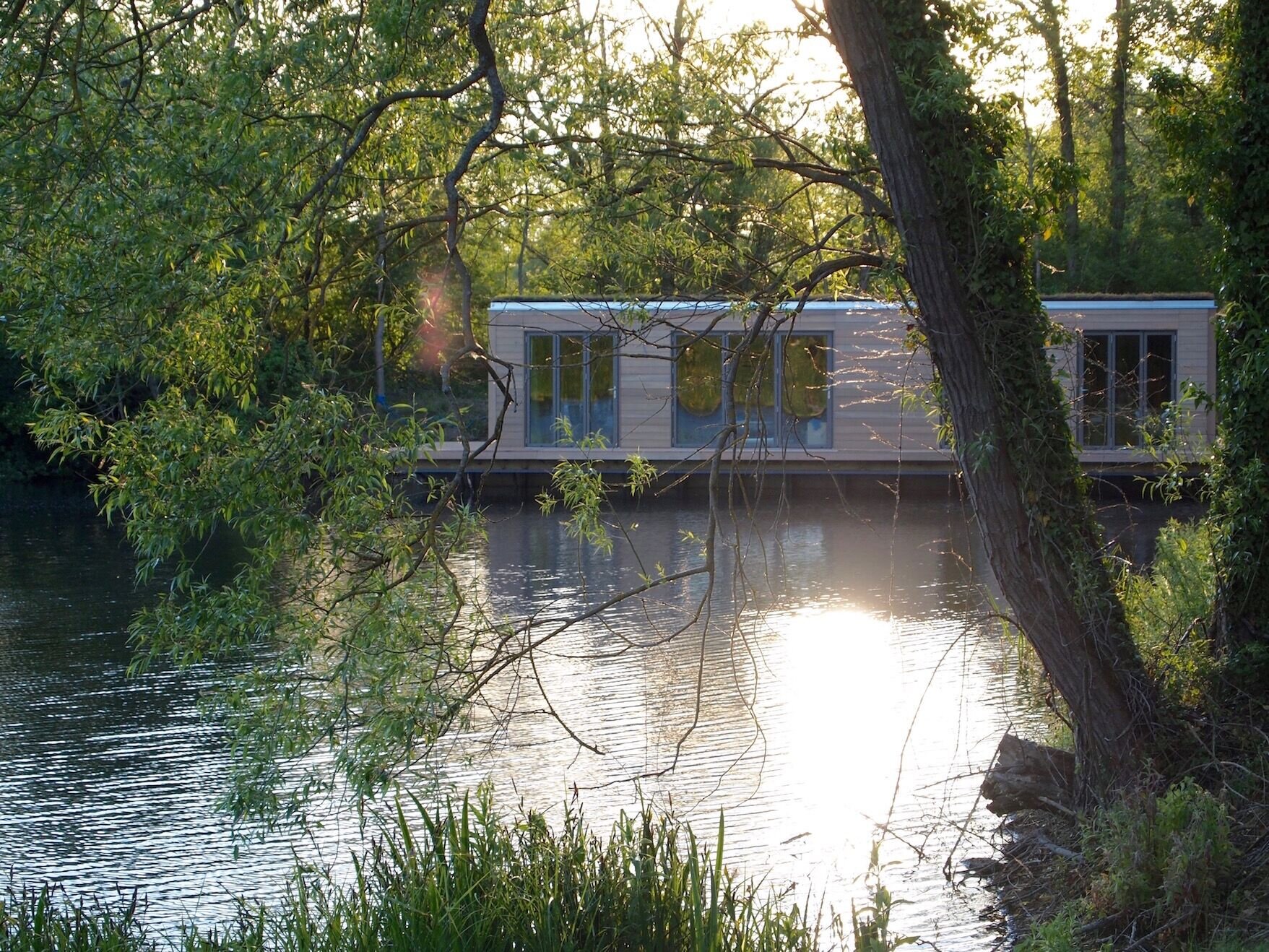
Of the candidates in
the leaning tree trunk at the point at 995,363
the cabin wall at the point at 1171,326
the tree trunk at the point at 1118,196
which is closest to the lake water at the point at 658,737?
the leaning tree trunk at the point at 995,363

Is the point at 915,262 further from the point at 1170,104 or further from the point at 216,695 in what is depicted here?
the point at 216,695

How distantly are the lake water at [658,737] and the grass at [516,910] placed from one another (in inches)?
22.9

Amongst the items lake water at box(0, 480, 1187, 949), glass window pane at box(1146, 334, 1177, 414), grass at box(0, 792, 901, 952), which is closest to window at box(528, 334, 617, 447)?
lake water at box(0, 480, 1187, 949)

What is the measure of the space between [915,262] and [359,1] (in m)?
2.40

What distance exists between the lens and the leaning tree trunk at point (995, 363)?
17.7 ft

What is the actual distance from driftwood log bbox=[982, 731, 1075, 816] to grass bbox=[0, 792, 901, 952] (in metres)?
1.96

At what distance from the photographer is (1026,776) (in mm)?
6176

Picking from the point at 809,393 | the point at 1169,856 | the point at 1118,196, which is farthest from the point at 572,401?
the point at 1169,856

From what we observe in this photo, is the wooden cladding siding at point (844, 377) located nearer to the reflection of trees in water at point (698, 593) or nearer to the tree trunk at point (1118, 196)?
the reflection of trees in water at point (698, 593)

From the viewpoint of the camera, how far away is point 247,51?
484 cm

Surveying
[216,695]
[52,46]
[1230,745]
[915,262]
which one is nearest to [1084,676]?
[1230,745]

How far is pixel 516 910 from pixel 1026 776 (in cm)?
296

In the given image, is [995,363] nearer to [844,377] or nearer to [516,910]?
[516,910]

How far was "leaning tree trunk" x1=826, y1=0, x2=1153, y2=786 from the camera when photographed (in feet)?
17.7
